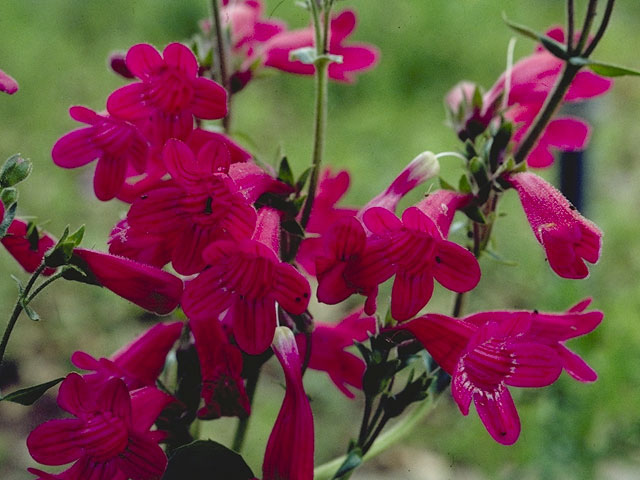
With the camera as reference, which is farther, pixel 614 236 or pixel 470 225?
pixel 614 236

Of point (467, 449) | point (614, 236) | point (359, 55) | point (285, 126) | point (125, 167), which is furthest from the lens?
point (285, 126)

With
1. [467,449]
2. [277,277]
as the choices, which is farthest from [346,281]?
[467,449]

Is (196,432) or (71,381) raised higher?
(71,381)

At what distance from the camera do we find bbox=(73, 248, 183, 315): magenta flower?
0.64 metres

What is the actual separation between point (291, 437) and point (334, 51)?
0.47 metres

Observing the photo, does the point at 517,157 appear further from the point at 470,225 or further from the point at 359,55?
the point at 359,55

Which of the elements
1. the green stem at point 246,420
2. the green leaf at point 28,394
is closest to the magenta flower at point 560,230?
the green stem at point 246,420

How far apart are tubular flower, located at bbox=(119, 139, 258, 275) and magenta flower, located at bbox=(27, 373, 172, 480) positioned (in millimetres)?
112

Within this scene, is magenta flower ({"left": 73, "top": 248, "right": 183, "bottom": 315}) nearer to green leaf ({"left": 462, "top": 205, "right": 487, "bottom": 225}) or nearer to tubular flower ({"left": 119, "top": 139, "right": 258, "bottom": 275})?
tubular flower ({"left": 119, "top": 139, "right": 258, "bottom": 275})

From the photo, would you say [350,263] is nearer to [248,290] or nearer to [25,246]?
[248,290]

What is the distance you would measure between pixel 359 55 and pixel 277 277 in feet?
1.34

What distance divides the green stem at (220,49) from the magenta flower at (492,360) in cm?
33

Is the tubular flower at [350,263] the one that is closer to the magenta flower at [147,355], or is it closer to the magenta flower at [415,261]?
the magenta flower at [415,261]

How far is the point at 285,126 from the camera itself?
2729 millimetres
